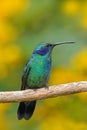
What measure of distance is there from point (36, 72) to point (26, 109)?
26 centimetres

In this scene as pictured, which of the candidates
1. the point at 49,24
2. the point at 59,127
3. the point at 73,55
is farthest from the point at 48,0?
the point at 59,127

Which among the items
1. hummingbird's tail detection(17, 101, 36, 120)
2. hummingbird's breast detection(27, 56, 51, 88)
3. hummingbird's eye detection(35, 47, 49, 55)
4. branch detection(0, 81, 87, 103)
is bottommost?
hummingbird's tail detection(17, 101, 36, 120)

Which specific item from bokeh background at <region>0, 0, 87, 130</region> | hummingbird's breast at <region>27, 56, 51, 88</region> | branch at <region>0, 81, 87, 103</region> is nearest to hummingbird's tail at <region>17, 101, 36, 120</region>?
hummingbird's breast at <region>27, 56, 51, 88</region>

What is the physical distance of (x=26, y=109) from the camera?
18.6 ft

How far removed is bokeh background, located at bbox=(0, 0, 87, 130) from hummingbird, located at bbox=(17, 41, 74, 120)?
34 cm

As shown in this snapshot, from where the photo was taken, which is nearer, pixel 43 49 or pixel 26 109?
pixel 43 49

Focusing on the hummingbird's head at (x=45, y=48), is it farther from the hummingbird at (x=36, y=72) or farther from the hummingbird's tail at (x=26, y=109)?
the hummingbird's tail at (x=26, y=109)

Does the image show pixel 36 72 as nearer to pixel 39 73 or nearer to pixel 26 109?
pixel 39 73

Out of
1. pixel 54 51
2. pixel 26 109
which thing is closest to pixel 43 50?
pixel 26 109

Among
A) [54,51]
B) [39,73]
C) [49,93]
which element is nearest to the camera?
[49,93]

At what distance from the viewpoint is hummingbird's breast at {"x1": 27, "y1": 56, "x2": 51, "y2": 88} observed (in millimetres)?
5543

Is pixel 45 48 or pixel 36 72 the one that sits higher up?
pixel 45 48

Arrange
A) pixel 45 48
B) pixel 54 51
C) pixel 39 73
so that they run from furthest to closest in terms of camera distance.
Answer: pixel 54 51 < pixel 39 73 < pixel 45 48

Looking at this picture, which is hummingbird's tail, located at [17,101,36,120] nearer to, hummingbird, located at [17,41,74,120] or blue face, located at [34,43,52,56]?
hummingbird, located at [17,41,74,120]
